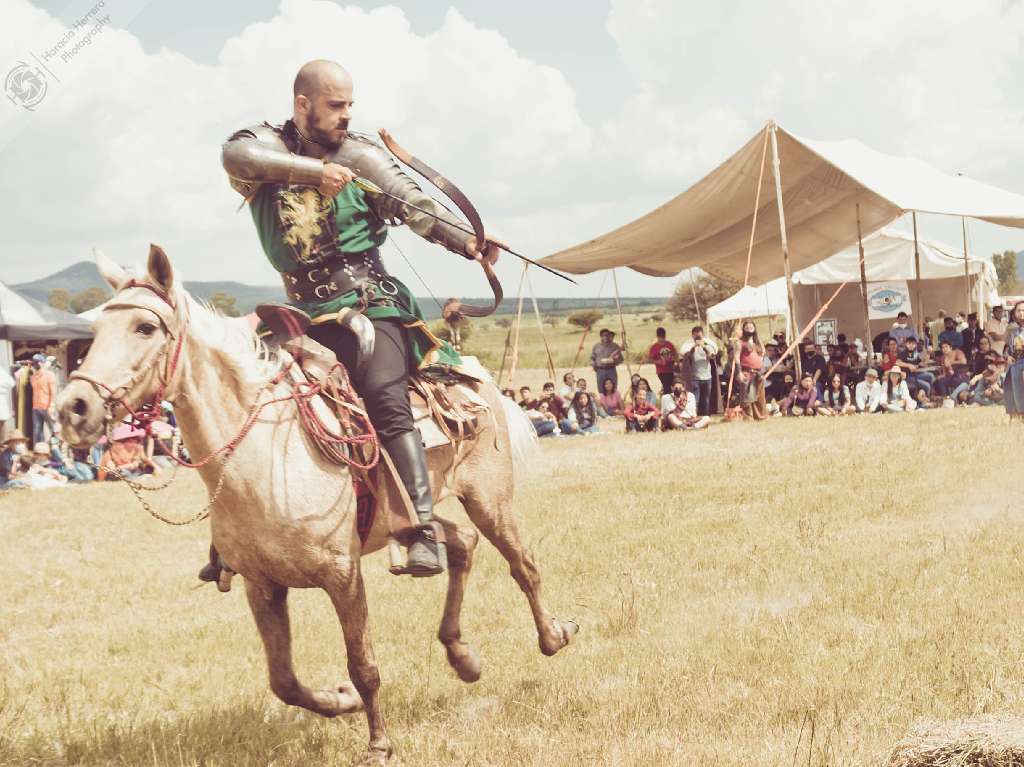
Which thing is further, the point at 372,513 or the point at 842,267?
the point at 842,267

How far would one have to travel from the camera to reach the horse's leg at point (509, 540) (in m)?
5.35

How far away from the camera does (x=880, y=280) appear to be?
85.5 feet

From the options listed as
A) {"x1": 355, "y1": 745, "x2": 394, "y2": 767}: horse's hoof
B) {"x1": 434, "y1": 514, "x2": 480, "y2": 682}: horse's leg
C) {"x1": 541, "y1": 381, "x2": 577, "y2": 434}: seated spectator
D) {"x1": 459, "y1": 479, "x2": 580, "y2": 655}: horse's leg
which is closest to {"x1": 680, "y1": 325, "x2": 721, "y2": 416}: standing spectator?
{"x1": 541, "y1": 381, "x2": 577, "y2": 434}: seated spectator

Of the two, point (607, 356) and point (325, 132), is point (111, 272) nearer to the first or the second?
point (325, 132)

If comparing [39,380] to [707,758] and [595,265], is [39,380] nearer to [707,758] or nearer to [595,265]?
[595,265]

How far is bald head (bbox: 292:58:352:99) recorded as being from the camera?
14.4 ft

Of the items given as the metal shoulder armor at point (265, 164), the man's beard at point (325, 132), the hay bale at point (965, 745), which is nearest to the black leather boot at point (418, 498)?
the metal shoulder armor at point (265, 164)

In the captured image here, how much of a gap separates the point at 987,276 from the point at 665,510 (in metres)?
21.4

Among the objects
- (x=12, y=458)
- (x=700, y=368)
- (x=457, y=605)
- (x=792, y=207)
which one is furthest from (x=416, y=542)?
(x=792, y=207)

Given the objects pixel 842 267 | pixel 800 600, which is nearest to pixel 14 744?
pixel 800 600

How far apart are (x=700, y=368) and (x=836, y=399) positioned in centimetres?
263

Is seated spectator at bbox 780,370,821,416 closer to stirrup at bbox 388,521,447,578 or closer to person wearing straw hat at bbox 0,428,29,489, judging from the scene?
person wearing straw hat at bbox 0,428,29,489

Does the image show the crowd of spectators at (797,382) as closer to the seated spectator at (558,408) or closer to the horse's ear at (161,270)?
the seated spectator at (558,408)

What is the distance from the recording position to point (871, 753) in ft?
13.2
